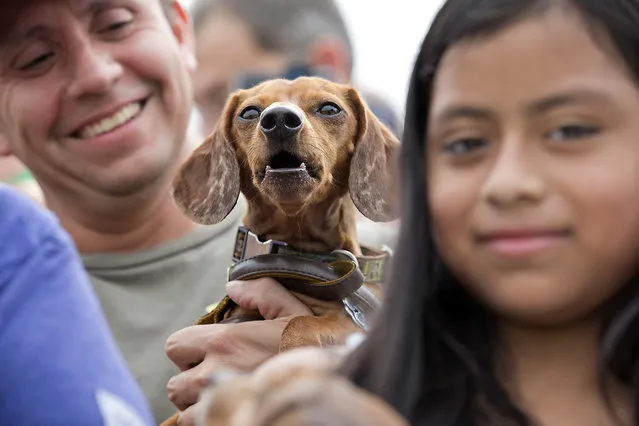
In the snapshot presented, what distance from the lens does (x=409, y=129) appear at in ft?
4.71

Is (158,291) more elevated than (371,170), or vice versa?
(371,170)

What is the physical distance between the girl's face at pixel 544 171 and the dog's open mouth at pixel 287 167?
3.33 feet

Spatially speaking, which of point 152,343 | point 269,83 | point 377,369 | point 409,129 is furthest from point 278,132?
point 377,369

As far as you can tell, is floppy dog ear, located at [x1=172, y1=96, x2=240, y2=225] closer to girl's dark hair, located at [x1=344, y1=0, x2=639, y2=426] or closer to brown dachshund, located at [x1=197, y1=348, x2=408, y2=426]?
girl's dark hair, located at [x1=344, y1=0, x2=639, y2=426]

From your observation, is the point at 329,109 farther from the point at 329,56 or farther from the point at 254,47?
the point at 254,47

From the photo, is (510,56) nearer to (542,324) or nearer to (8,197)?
(542,324)

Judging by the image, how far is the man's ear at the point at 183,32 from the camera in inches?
124

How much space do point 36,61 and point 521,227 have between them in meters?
1.83

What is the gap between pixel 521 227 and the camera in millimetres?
1243

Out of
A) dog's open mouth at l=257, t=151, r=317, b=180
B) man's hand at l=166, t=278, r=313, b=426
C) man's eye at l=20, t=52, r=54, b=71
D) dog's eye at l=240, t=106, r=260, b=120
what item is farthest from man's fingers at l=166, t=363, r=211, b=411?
man's eye at l=20, t=52, r=54, b=71

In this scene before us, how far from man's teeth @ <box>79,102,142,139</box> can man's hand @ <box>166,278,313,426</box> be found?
0.72 m

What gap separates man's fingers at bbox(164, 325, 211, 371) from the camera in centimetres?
225

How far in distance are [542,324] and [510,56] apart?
0.33m

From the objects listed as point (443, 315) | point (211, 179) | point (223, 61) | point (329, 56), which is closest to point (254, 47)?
point (223, 61)
